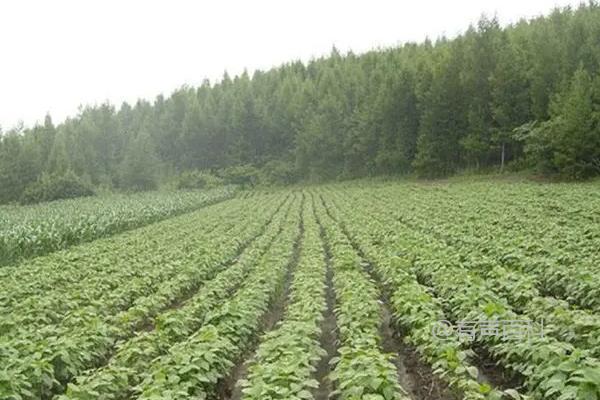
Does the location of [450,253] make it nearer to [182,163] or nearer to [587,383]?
[587,383]

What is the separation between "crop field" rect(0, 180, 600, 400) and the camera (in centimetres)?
612

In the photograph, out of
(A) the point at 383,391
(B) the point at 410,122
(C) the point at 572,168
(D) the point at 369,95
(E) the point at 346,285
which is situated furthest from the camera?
(D) the point at 369,95

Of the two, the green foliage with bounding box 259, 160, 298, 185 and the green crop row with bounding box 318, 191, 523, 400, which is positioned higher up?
the green foliage with bounding box 259, 160, 298, 185

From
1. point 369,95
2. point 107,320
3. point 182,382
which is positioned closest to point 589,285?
point 182,382

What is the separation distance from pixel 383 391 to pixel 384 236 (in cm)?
1480

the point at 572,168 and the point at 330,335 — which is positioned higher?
the point at 572,168

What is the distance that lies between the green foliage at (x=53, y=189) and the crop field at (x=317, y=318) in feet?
162

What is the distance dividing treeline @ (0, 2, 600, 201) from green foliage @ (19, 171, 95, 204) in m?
2.49

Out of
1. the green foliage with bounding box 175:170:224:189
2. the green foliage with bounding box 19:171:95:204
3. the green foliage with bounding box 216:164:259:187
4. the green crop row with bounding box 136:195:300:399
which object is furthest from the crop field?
the green foliage with bounding box 216:164:259:187

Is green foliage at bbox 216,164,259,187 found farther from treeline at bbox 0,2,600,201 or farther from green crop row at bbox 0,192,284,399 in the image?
green crop row at bbox 0,192,284,399

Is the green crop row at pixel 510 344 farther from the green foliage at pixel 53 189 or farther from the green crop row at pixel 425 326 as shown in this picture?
the green foliage at pixel 53 189

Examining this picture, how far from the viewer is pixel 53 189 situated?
223 feet

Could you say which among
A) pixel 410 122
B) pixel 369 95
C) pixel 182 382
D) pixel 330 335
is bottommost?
pixel 330 335

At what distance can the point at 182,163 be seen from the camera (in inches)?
3551
